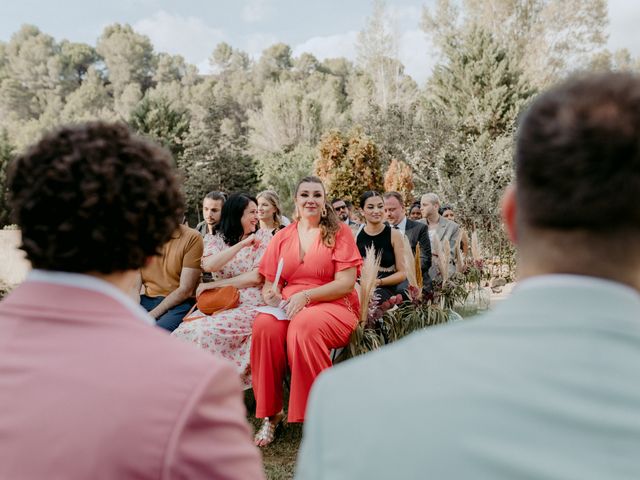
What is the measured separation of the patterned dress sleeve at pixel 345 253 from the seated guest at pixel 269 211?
1.78 metres

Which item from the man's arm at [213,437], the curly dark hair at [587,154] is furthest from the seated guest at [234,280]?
the curly dark hair at [587,154]

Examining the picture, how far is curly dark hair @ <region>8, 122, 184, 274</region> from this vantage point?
112 centimetres

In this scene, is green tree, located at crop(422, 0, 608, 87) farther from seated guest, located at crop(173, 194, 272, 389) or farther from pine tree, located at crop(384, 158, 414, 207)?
seated guest, located at crop(173, 194, 272, 389)

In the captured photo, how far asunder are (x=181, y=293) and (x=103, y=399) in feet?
12.4

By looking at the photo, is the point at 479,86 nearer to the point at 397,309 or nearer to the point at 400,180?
the point at 400,180

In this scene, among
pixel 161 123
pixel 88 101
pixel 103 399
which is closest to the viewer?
pixel 103 399

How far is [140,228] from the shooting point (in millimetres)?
1225

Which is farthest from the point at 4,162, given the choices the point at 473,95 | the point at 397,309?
the point at 397,309

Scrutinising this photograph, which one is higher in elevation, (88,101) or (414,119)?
(88,101)

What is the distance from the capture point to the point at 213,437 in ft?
3.39

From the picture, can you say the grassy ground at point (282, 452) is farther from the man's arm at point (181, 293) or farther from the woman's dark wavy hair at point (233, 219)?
the woman's dark wavy hair at point (233, 219)

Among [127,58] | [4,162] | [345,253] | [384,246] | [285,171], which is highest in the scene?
[127,58]

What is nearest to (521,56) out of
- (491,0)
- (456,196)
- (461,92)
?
(491,0)

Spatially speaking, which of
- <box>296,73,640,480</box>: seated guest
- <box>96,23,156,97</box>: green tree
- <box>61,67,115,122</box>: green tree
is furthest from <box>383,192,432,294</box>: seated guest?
<box>96,23,156,97</box>: green tree
